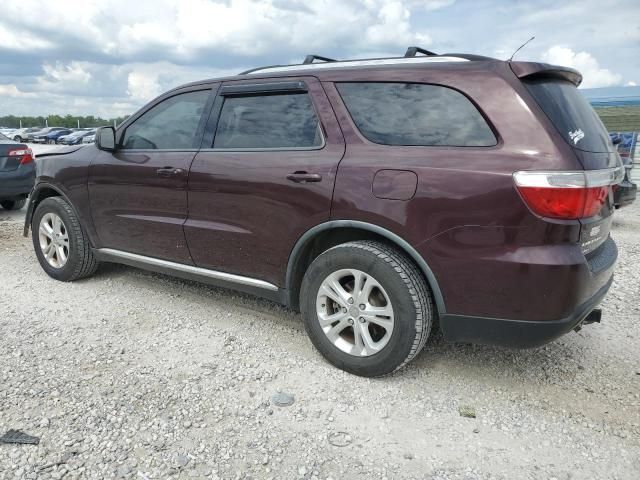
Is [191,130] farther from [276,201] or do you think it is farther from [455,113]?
[455,113]

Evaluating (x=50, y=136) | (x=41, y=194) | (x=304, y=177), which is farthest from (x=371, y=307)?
(x=50, y=136)

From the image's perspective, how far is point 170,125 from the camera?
3850 mm

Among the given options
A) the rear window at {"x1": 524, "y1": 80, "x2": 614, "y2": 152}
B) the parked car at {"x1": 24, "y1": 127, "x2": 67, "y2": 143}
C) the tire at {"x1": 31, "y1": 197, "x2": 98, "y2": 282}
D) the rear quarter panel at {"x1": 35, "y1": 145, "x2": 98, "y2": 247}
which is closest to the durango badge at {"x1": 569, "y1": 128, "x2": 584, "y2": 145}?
the rear window at {"x1": 524, "y1": 80, "x2": 614, "y2": 152}


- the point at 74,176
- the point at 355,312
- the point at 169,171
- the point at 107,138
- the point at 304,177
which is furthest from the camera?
the point at 74,176

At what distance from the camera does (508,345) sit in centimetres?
260

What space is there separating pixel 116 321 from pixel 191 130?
149cm

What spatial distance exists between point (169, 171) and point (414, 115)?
1801 mm

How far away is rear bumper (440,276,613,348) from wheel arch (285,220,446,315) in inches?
4.4

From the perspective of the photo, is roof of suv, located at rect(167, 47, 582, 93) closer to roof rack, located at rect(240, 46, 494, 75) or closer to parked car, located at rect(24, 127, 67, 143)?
roof rack, located at rect(240, 46, 494, 75)

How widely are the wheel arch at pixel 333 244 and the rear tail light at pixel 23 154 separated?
622 cm

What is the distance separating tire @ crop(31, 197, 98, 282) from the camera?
14.4 ft

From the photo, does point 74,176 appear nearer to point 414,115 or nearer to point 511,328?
point 414,115

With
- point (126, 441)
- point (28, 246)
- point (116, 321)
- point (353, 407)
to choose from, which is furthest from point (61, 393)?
point (28, 246)

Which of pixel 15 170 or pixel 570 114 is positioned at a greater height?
pixel 570 114
